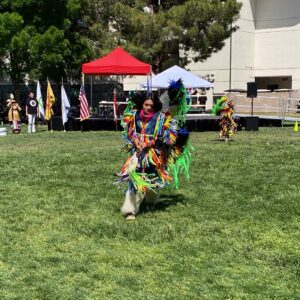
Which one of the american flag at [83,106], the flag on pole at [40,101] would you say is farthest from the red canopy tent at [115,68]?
the flag on pole at [40,101]

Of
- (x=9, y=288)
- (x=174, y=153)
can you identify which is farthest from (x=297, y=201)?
(x=9, y=288)

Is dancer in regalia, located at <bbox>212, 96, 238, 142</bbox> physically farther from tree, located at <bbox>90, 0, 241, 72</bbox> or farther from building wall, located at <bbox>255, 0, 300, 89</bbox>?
building wall, located at <bbox>255, 0, 300, 89</bbox>

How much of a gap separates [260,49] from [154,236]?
144 ft

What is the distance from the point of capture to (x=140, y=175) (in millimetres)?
6645

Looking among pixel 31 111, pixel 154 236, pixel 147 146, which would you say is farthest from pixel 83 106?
pixel 154 236

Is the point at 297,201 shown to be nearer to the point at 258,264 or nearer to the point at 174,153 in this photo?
the point at 174,153

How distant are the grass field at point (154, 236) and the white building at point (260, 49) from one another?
117 feet

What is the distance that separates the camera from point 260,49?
156ft

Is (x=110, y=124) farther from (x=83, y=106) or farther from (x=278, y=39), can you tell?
(x=278, y=39)

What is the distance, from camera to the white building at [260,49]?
45.6 m

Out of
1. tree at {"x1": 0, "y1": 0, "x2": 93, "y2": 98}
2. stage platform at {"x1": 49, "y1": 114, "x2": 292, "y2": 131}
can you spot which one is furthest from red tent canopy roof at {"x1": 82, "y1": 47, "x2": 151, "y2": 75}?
tree at {"x1": 0, "y1": 0, "x2": 93, "y2": 98}

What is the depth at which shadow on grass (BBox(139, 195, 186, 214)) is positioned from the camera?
23.9 feet

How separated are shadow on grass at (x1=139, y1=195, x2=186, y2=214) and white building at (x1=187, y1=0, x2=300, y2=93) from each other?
38.2 meters

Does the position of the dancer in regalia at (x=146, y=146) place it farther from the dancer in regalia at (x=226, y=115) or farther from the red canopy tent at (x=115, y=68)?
the red canopy tent at (x=115, y=68)
